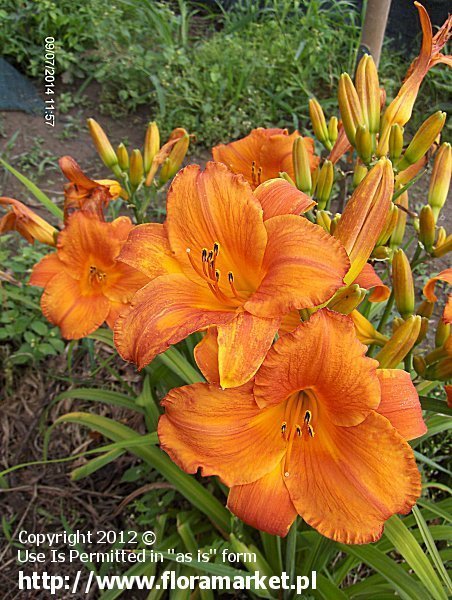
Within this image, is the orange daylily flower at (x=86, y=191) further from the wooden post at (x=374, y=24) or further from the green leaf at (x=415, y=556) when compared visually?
the wooden post at (x=374, y=24)

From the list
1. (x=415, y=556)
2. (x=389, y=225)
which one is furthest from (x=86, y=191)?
(x=415, y=556)

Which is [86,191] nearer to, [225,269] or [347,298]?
[225,269]

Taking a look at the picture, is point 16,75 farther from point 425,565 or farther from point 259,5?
point 425,565

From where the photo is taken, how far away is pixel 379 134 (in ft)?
4.26

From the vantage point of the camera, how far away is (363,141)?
1190 millimetres

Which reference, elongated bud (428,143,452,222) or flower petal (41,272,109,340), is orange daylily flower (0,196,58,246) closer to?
flower petal (41,272,109,340)

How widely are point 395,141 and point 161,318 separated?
2.06 ft

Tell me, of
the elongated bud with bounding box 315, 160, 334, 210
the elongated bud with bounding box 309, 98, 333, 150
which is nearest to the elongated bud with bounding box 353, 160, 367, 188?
the elongated bud with bounding box 315, 160, 334, 210

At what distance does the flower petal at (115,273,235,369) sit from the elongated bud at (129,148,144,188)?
660 mm

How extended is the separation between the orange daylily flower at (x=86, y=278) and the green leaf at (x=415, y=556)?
82 centimetres

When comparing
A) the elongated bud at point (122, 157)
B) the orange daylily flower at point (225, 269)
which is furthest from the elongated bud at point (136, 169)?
the orange daylily flower at point (225, 269)

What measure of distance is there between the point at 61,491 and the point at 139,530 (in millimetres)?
322

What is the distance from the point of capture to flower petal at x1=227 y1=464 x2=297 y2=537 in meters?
0.98

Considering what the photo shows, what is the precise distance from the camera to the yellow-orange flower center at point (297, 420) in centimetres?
97
